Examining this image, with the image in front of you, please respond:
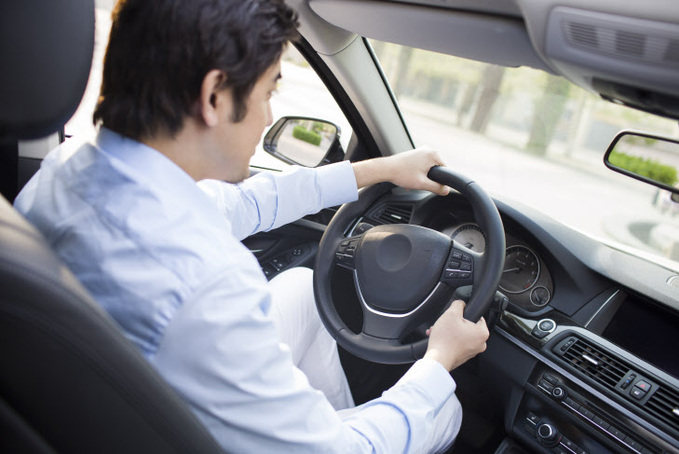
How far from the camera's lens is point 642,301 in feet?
5.75

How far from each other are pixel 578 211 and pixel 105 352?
586cm

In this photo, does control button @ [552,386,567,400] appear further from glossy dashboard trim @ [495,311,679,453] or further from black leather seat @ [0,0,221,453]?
black leather seat @ [0,0,221,453]

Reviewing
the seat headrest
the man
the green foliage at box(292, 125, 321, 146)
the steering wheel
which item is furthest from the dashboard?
the seat headrest

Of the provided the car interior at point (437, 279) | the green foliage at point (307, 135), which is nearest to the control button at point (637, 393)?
the car interior at point (437, 279)

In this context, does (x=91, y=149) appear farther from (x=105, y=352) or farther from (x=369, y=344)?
(x=369, y=344)

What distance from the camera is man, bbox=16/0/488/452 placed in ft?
2.90

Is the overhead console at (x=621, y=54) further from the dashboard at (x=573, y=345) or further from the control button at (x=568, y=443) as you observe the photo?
the control button at (x=568, y=443)

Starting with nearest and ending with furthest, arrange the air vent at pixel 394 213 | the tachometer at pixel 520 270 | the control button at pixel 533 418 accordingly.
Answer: the control button at pixel 533 418
the tachometer at pixel 520 270
the air vent at pixel 394 213

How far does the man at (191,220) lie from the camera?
88 cm

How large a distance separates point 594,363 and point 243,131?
127 centimetres

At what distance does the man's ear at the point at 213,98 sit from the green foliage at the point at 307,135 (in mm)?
1759

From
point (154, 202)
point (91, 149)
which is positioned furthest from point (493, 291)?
point (91, 149)

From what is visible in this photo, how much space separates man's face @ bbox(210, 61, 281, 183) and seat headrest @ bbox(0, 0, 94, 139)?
11.7 inches

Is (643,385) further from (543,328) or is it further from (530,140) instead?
(530,140)
